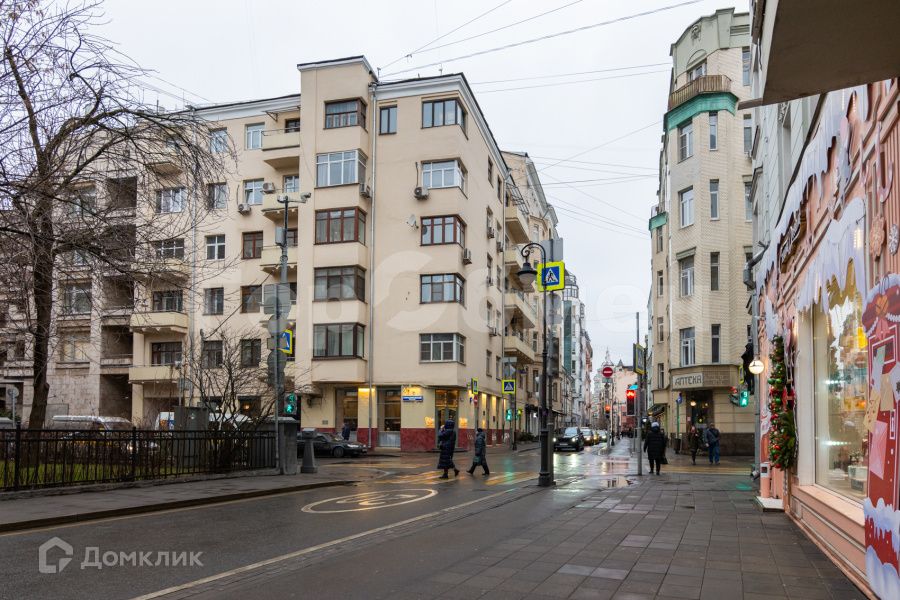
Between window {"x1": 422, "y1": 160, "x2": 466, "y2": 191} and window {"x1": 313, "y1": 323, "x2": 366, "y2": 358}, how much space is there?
897 cm

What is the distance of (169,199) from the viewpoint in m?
12.1

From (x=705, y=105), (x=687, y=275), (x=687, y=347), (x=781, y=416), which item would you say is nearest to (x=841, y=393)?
(x=781, y=416)

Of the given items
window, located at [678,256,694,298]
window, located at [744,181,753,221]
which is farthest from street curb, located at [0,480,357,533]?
window, located at [744,181,753,221]

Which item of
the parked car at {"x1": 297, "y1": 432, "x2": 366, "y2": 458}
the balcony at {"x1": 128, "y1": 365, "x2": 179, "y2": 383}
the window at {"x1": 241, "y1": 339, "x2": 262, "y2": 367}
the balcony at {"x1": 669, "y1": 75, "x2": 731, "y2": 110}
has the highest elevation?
the balcony at {"x1": 669, "y1": 75, "x2": 731, "y2": 110}

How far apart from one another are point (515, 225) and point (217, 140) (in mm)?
44219

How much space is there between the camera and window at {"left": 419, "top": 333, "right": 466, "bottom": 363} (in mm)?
38719

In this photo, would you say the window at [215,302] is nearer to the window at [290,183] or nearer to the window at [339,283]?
the window at [339,283]

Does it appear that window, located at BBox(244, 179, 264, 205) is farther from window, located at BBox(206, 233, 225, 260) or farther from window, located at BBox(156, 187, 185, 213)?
window, located at BBox(156, 187, 185, 213)

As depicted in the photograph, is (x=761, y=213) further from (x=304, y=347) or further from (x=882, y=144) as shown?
(x=304, y=347)

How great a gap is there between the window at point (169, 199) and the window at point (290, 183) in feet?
99.7

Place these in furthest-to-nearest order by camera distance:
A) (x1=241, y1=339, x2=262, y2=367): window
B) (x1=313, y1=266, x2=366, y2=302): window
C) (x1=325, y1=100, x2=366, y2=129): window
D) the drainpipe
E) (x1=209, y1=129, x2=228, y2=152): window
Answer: (x1=325, y1=100, x2=366, y2=129): window, the drainpipe, (x1=313, y1=266, x2=366, y2=302): window, (x1=241, y1=339, x2=262, y2=367): window, (x1=209, y1=129, x2=228, y2=152): window

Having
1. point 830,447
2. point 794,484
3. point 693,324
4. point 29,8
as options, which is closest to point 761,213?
point 794,484

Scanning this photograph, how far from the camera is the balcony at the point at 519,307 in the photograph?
52.2 metres

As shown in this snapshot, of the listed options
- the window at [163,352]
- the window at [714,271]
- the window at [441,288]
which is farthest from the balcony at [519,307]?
the window at [163,352]
